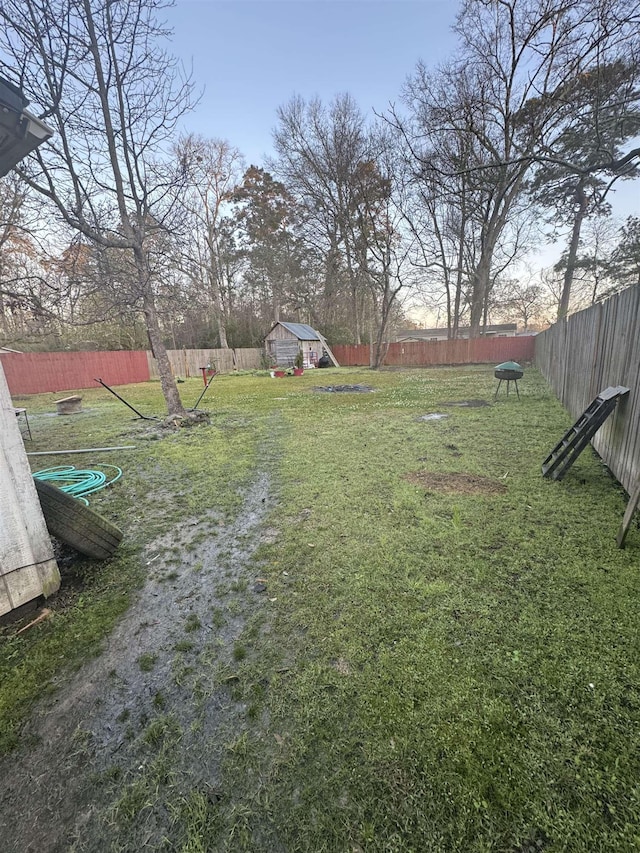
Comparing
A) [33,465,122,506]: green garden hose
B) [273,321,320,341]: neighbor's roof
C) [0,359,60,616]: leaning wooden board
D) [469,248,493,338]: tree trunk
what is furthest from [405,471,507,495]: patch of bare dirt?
[469,248,493,338]: tree trunk

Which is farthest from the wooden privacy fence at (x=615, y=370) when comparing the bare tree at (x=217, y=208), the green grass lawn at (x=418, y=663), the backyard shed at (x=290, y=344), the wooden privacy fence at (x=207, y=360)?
the bare tree at (x=217, y=208)

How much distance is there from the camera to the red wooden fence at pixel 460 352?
19094 millimetres

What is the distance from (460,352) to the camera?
19.9 meters

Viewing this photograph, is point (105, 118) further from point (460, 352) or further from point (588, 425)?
point (460, 352)

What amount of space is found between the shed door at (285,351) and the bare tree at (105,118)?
1326cm

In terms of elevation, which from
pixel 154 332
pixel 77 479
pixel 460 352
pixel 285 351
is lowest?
pixel 77 479

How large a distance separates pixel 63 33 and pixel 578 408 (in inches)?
378

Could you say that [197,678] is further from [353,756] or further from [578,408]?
[578,408]

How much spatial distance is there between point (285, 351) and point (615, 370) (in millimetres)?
17859

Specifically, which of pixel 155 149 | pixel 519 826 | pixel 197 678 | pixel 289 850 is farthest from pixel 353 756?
pixel 155 149

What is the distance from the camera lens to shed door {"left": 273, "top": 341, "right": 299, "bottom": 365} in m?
20.0

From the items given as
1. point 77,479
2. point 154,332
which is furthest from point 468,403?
point 77,479

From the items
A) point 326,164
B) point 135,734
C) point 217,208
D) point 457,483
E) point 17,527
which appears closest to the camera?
point 135,734

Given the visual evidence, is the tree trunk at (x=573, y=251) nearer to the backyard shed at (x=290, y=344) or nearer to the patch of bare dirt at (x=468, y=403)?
the patch of bare dirt at (x=468, y=403)
